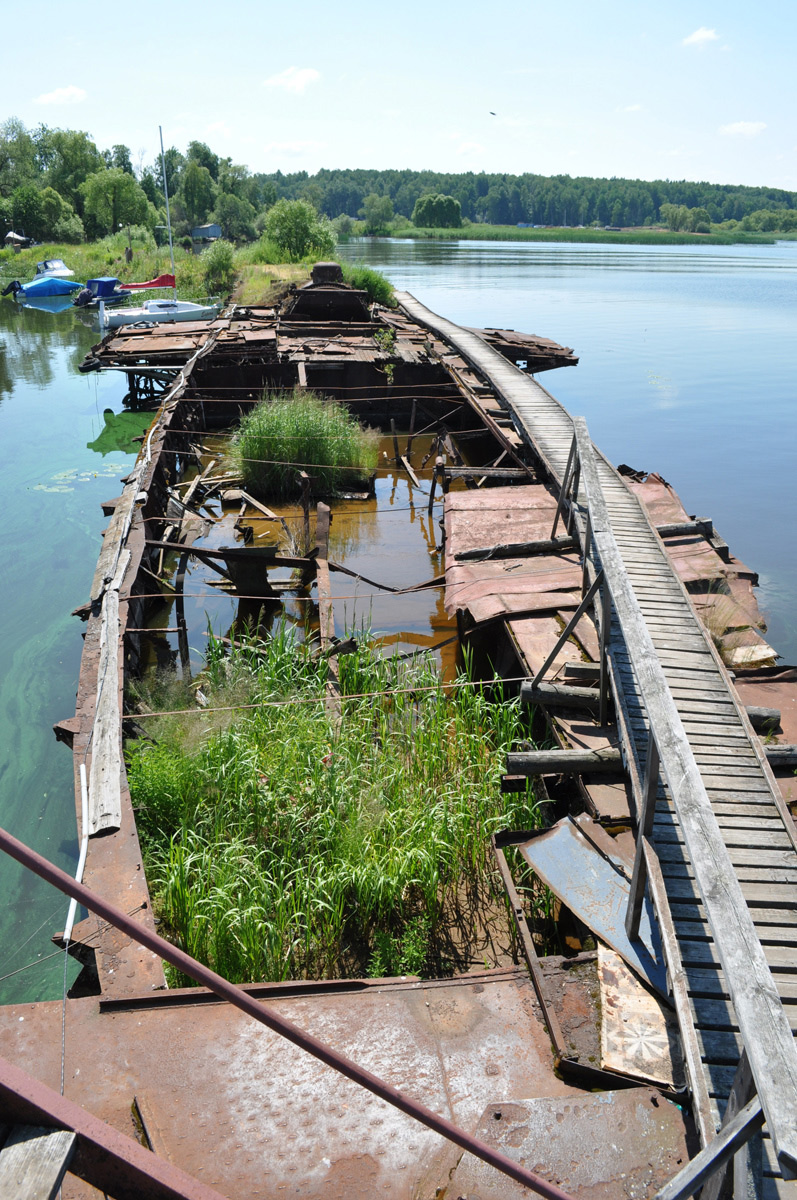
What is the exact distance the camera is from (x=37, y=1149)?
5.69ft

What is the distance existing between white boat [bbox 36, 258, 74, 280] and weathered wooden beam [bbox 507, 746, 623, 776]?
51.4m

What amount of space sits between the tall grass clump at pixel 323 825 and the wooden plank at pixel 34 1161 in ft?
10.1

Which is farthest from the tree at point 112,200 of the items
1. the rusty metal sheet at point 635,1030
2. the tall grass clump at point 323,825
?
the rusty metal sheet at point 635,1030

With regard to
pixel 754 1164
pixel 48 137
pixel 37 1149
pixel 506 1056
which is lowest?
pixel 506 1056

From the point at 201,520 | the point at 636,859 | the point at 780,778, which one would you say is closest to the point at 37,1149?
the point at 636,859

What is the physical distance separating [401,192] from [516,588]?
186 m

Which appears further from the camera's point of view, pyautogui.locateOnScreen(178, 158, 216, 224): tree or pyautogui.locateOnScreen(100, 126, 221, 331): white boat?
pyautogui.locateOnScreen(178, 158, 216, 224): tree

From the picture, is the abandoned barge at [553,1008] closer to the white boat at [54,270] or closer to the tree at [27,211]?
the white boat at [54,270]

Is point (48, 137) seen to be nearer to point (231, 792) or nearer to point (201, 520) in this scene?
point (201, 520)

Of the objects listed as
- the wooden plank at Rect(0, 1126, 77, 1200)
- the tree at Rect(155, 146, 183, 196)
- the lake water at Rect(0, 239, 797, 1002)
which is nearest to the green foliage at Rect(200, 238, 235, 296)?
the lake water at Rect(0, 239, 797, 1002)

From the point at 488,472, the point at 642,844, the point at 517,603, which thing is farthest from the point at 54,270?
the point at 642,844

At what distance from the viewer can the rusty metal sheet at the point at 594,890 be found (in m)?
3.94

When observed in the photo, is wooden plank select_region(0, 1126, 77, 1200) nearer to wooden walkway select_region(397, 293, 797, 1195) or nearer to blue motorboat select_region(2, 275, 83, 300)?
wooden walkway select_region(397, 293, 797, 1195)

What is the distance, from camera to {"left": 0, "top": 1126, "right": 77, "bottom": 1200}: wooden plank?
1.64m
